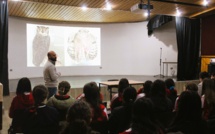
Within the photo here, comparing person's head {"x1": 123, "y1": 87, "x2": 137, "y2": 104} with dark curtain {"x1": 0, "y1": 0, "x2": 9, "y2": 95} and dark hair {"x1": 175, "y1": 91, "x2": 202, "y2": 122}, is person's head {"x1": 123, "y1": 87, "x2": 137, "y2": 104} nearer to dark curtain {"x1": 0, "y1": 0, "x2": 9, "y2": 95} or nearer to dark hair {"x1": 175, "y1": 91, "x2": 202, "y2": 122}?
dark hair {"x1": 175, "y1": 91, "x2": 202, "y2": 122}

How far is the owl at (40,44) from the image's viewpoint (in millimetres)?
8795

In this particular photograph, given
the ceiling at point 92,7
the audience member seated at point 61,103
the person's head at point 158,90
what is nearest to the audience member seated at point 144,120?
the person's head at point 158,90

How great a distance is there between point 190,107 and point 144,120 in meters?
0.55

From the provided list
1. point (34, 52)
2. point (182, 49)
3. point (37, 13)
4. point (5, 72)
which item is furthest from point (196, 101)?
point (34, 52)

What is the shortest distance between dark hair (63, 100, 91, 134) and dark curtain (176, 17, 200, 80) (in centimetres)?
704

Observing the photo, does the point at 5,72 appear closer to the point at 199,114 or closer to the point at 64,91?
the point at 64,91

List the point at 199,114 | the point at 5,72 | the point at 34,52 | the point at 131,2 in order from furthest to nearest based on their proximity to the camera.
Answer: the point at 34,52 → the point at 131,2 → the point at 5,72 → the point at 199,114

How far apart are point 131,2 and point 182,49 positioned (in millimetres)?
3088

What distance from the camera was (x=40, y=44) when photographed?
349 inches

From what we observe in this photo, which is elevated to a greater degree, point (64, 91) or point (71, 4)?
point (71, 4)

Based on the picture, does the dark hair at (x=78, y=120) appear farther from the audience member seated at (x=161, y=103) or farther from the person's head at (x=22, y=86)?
the person's head at (x=22, y=86)

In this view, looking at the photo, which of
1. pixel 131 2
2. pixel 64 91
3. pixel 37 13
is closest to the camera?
pixel 64 91

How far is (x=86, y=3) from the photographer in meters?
6.07

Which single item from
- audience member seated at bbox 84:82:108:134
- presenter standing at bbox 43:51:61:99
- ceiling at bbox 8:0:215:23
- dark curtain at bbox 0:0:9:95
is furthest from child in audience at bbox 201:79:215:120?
Result: dark curtain at bbox 0:0:9:95
